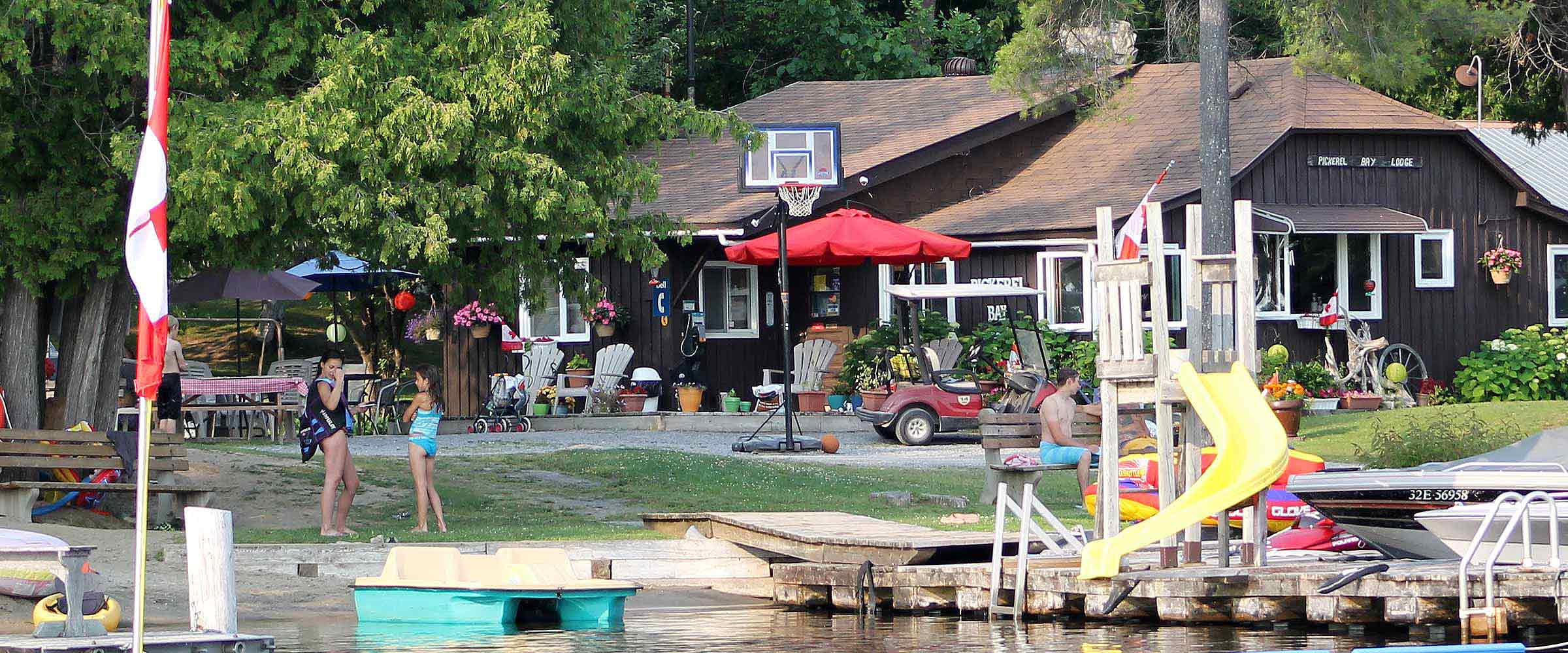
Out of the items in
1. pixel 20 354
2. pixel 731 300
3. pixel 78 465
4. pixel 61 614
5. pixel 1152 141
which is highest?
pixel 1152 141

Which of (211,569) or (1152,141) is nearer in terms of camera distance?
(211,569)

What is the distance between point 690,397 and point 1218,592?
1521cm

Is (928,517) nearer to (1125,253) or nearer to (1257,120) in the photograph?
(1125,253)

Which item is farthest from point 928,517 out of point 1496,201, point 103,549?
point 1496,201

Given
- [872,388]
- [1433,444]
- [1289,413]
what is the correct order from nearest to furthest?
[1433,444] → [1289,413] → [872,388]

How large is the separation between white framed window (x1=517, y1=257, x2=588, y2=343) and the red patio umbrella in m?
3.64

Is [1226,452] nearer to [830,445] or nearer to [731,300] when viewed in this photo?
[830,445]

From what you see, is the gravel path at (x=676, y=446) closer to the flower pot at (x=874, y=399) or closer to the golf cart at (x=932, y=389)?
the golf cart at (x=932, y=389)

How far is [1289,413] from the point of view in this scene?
22.0 meters

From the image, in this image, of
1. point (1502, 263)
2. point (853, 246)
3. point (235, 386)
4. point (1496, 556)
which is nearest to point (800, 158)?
point (853, 246)

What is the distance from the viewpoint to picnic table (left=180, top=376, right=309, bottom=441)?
79.9ft

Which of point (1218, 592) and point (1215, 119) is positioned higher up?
point (1215, 119)

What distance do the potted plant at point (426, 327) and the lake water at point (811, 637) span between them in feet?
49.8

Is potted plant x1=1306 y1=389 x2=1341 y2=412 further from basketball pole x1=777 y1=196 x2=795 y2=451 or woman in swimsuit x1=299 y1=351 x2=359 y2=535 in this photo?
woman in swimsuit x1=299 y1=351 x2=359 y2=535
